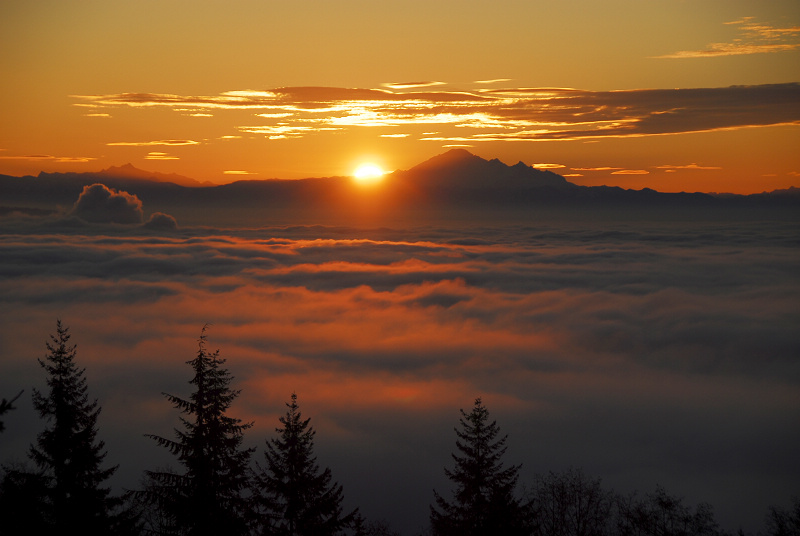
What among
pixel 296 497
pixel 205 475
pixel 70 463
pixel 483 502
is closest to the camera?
pixel 205 475

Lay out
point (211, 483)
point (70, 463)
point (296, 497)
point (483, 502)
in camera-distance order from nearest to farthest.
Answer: point (211, 483) → point (296, 497) → point (70, 463) → point (483, 502)

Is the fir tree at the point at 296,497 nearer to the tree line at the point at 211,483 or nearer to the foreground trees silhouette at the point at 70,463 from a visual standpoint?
the tree line at the point at 211,483

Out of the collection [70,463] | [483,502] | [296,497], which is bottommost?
[70,463]

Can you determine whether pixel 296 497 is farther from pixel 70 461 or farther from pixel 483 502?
pixel 70 461

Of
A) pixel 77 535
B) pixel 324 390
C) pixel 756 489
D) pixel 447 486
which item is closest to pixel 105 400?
pixel 324 390

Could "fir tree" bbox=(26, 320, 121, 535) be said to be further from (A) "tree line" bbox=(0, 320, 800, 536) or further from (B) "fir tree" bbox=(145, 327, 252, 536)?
(B) "fir tree" bbox=(145, 327, 252, 536)

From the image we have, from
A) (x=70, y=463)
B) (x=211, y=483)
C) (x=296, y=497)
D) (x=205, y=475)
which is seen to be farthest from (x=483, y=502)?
(x=70, y=463)

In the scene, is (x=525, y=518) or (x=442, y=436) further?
(x=442, y=436)

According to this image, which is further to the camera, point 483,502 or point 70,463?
point 483,502

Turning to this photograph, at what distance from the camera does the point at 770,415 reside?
16688 cm

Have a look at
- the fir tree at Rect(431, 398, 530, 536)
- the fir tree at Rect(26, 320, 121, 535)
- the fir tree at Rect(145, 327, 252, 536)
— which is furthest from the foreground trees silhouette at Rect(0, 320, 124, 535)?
the fir tree at Rect(431, 398, 530, 536)

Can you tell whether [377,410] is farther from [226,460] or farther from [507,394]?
[226,460]

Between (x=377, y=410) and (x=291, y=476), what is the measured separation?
542ft

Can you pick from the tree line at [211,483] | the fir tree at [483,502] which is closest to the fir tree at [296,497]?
the tree line at [211,483]
